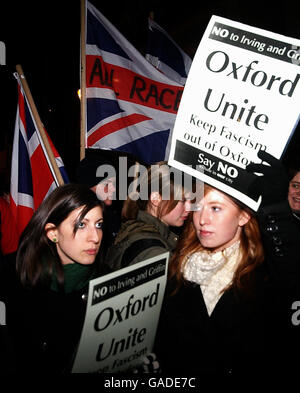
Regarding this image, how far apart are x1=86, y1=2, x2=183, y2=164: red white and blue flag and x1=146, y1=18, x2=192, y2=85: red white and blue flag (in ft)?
3.35

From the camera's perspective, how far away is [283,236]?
171 cm

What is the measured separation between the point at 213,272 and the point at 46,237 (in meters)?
1.09

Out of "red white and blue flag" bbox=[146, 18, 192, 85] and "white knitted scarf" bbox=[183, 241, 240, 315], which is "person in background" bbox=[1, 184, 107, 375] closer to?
"white knitted scarf" bbox=[183, 241, 240, 315]

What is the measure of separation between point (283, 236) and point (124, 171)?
8.40ft

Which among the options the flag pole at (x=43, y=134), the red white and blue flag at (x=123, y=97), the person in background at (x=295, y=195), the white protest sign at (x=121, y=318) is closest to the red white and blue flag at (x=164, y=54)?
the red white and blue flag at (x=123, y=97)

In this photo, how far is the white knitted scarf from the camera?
192 centimetres

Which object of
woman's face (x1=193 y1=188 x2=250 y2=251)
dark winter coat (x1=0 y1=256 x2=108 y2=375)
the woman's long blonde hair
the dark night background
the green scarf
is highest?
the dark night background

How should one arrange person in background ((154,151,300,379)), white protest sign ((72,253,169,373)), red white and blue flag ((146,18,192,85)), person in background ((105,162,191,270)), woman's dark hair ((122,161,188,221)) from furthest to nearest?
red white and blue flag ((146,18,192,85))
woman's dark hair ((122,161,188,221))
person in background ((105,162,191,270))
person in background ((154,151,300,379))
white protest sign ((72,253,169,373))

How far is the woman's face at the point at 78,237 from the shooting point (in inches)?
82.3

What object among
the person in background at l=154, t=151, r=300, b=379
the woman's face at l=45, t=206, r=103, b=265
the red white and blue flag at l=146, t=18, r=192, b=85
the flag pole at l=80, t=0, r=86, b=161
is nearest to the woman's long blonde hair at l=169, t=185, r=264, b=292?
the person in background at l=154, t=151, r=300, b=379

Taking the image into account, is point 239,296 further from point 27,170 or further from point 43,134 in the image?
point 27,170

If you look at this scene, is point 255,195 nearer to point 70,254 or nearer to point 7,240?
point 70,254

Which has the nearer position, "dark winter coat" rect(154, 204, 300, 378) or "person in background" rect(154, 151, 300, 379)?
"person in background" rect(154, 151, 300, 379)

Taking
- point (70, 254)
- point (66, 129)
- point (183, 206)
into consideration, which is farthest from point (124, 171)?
point (66, 129)
